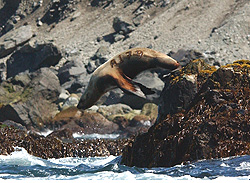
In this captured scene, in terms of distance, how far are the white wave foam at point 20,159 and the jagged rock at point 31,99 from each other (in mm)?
16555

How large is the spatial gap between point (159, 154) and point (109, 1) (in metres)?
62.8

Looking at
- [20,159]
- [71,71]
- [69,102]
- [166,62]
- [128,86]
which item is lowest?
[69,102]

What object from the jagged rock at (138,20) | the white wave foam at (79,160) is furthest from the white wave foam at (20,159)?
the jagged rock at (138,20)

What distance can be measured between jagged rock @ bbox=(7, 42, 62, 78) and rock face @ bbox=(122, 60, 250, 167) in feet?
133

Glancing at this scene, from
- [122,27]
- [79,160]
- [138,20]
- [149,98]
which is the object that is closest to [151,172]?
[79,160]

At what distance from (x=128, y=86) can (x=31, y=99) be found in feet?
85.1

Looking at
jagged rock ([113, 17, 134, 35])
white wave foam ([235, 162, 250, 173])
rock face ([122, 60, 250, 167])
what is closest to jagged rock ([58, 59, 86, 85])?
jagged rock ([113, 17, 134, 35])

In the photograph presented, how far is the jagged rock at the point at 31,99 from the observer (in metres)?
33.6

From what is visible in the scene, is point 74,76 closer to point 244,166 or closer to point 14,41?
point 14,41

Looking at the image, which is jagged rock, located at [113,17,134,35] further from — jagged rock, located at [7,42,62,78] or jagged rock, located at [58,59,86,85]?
jagged rock, located at [58,59,86,85]

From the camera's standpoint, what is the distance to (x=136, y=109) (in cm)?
3906

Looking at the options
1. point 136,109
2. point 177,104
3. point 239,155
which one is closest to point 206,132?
point 239,155

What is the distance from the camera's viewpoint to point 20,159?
15875 millimetres

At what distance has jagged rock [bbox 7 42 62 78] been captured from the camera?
173 ft
